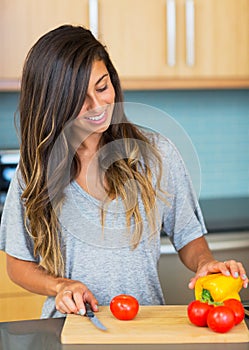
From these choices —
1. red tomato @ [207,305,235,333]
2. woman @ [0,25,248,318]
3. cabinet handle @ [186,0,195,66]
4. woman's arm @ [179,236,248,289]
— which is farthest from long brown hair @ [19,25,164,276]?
cabinet handle @ [186,0,195,66]

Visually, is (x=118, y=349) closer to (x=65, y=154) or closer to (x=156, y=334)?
(x=156, y=334)

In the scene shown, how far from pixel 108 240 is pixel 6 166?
1377 mm

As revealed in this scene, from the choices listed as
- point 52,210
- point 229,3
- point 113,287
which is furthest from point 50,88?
point 229,3

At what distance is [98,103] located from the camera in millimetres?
1582

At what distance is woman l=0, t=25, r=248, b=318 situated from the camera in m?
1.60

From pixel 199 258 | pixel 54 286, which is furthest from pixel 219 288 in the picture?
pixel 54 286

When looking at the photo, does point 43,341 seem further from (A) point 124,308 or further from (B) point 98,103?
(B) point 98,103

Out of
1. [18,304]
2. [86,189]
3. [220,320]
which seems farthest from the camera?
[18,304]

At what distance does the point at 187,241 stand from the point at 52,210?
354 mm

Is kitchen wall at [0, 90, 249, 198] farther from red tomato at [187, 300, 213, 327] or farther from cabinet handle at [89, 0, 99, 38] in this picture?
red tomato at [187, 300, 213, 327]

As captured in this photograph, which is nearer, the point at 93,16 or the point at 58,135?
the point at 58,135

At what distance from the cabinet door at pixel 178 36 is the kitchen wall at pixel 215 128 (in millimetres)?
319

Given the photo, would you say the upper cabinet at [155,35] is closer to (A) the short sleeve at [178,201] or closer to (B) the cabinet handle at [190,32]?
(B) the cabinet handle at [190,32]

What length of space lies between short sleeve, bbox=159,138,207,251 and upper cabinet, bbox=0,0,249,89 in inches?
42.9
